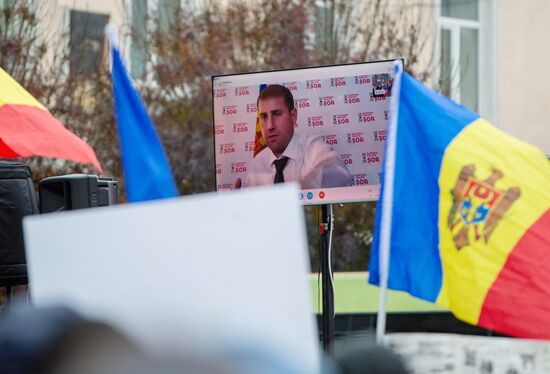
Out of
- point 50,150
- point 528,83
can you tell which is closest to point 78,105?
point 50,150

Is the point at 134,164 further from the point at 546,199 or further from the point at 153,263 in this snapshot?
the point at 153,263

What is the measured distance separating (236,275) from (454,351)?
3.07 ft

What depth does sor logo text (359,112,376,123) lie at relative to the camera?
6539 mm

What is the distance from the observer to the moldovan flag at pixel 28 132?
22.6 ft

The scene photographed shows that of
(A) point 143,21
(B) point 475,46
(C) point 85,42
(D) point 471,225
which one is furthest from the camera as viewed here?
(B) point 475,46

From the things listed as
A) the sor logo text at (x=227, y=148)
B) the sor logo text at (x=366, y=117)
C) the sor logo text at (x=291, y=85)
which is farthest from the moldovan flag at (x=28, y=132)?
the sor logo text at (x=366, y=117)

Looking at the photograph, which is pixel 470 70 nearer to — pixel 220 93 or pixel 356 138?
pixel 220 93

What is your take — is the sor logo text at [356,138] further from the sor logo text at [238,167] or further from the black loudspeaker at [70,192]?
the black loudspeaker at [70,192]

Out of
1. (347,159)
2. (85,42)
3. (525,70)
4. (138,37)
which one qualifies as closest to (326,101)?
(347,159)

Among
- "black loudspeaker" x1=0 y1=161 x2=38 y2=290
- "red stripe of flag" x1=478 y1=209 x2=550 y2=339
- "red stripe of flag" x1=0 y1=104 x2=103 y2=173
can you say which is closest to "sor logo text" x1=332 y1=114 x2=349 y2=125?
"red stripe of flag" x1=0 y1=104 x2=103 y2=173

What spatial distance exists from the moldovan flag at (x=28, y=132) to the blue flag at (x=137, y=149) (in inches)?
103

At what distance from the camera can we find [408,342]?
265 centimetres

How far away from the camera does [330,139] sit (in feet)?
21.8

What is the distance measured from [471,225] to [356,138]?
2.76 metres
